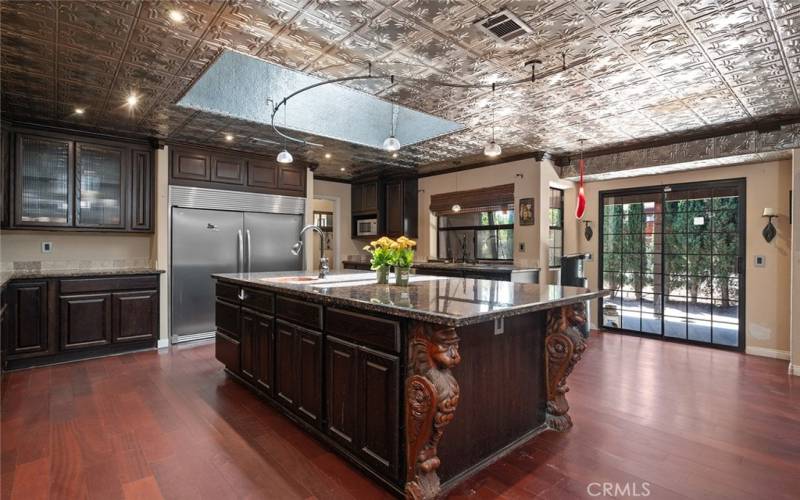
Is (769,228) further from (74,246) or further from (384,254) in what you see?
(74,246)

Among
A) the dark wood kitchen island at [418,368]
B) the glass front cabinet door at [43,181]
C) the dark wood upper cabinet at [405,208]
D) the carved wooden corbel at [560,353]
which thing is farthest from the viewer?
the dark wood upper cabinet at [405,208]

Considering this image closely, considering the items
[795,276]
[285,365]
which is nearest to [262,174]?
[285,365]

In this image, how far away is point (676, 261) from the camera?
527 cm

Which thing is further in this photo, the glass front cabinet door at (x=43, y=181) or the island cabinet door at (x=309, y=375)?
the glass front cabinet door at (x=43, y=181)

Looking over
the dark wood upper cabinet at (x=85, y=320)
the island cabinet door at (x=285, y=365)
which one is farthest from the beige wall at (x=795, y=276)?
the dark wood upper cabinet at (x=85, y=320)

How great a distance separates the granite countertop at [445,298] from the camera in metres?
1.77

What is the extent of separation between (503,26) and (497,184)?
3.71 meters

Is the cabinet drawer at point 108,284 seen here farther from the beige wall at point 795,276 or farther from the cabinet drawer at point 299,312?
the beige wall at point 795,276

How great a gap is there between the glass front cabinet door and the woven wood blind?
4.77 m

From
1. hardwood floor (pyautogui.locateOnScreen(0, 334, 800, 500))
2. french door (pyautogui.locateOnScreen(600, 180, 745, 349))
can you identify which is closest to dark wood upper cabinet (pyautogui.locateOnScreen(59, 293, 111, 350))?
hardwood floor (pyautogui.locateOnScreen(0, 334, 800, 500))

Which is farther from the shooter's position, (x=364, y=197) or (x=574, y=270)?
(x=364, y=197)

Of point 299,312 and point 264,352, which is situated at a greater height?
point 299,312

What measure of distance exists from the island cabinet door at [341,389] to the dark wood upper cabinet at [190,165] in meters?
3.66

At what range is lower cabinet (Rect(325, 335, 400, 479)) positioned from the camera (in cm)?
197
